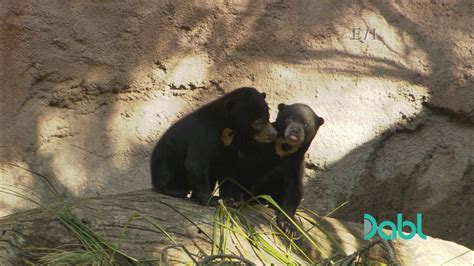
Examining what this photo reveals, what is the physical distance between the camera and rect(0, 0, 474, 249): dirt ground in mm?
9273

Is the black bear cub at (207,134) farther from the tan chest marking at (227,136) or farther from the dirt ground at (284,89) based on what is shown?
the dirt ground at (284,89)

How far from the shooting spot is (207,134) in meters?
7.41

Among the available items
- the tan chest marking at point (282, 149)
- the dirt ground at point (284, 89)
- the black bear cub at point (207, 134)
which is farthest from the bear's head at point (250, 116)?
the dirt ground at point (284, 89)

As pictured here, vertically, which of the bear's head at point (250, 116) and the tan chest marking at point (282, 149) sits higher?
the bear's head at point (250, 116)

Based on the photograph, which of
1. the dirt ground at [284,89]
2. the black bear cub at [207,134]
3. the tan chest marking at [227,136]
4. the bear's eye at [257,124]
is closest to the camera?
the black bear cub at [207,134]

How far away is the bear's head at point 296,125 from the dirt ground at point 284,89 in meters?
1.35

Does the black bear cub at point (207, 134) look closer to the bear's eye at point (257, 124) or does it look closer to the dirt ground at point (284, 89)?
the bear's eye at point (257, 124)

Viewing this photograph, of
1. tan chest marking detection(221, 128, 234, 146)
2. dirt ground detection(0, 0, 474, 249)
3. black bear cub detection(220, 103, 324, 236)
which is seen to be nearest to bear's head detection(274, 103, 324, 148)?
black bear cub detection(220, 103, 324, 236)

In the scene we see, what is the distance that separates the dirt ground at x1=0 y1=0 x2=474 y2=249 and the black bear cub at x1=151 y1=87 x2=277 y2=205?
1.70 m

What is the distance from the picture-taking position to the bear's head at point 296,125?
25.1ft

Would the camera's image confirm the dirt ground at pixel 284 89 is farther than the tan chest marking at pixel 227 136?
Yes

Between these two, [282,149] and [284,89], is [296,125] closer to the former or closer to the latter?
[282,149]

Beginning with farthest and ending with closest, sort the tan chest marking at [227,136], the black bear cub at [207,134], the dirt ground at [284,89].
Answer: the dirt ground at [284,89] → the tan chest marking at [227,136] → the black bear cub at [207,134]

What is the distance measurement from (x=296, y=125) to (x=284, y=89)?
5.42ft
